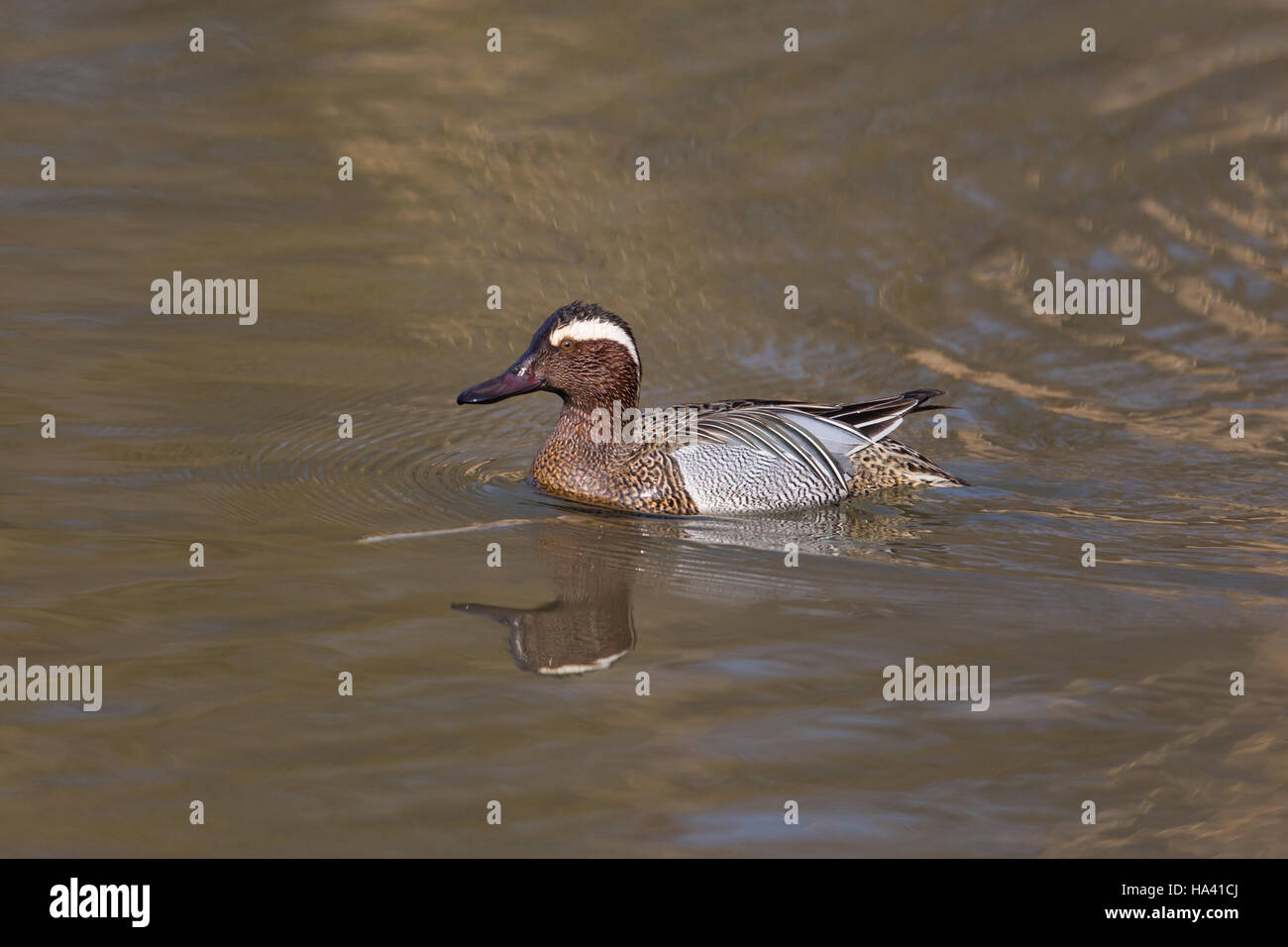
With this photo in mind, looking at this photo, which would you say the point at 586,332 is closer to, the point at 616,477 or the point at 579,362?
the point at 579,362

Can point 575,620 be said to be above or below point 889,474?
below

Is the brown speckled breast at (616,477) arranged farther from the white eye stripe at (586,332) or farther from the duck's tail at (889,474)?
the duck's tail at (889,474)

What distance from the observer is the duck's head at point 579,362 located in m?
9.47

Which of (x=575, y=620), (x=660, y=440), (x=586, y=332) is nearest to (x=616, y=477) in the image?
(x=660, y=440)

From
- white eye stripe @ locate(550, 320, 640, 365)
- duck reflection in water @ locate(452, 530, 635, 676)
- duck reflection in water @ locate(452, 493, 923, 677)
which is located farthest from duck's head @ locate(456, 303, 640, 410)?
duck reflection in water @ locate(452, 530, 635, 676)

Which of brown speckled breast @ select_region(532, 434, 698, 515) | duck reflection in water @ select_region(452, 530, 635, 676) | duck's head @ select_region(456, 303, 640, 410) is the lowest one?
duck reflection in water @ select_region(452, 530, 635, 676)

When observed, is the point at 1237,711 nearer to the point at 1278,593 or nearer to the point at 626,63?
the point at 1278,593

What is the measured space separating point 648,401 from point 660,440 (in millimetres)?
2421

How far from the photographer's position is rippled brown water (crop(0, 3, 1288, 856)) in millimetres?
5711

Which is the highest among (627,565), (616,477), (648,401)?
(648,401)

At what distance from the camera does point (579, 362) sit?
9.60 m

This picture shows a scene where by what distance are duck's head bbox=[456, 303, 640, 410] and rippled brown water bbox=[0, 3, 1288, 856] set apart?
673 millimetres

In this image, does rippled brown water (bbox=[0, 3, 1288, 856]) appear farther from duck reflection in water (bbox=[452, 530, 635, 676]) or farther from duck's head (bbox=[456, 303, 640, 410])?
duck's head (bbox=[456, 303, 640, 410])

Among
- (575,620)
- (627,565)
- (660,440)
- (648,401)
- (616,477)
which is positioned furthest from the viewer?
(648,401)
